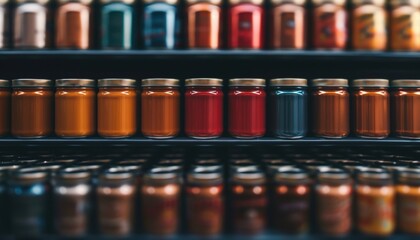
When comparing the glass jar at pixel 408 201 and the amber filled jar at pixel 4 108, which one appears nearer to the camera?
the glass jar at pixel 408 201

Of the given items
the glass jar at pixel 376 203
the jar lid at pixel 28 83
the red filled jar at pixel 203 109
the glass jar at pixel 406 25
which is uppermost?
the glass jar at pixel 406 25

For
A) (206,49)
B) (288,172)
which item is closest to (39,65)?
(206,49)

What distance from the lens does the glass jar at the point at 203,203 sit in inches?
48.1

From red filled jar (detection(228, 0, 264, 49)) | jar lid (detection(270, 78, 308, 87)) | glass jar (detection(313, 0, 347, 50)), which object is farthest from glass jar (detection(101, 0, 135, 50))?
glass jar (detection(313, 0, 347, 50))

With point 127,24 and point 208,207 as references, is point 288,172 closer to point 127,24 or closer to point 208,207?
point 208,207

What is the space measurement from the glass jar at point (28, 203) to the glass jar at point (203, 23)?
75cm

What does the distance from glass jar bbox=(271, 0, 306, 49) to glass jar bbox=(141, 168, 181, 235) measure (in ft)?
2.12

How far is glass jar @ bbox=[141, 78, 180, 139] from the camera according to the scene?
4.30 ft

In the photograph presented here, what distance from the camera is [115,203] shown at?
121 centimetres

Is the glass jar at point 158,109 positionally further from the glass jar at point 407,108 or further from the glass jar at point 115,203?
the glass jar at point 407,108

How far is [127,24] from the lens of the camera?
131cm

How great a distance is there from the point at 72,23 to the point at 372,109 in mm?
1186

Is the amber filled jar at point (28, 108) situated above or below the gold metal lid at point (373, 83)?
below

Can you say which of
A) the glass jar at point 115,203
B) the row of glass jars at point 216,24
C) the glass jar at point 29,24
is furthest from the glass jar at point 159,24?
the glass jar at point 115,203
